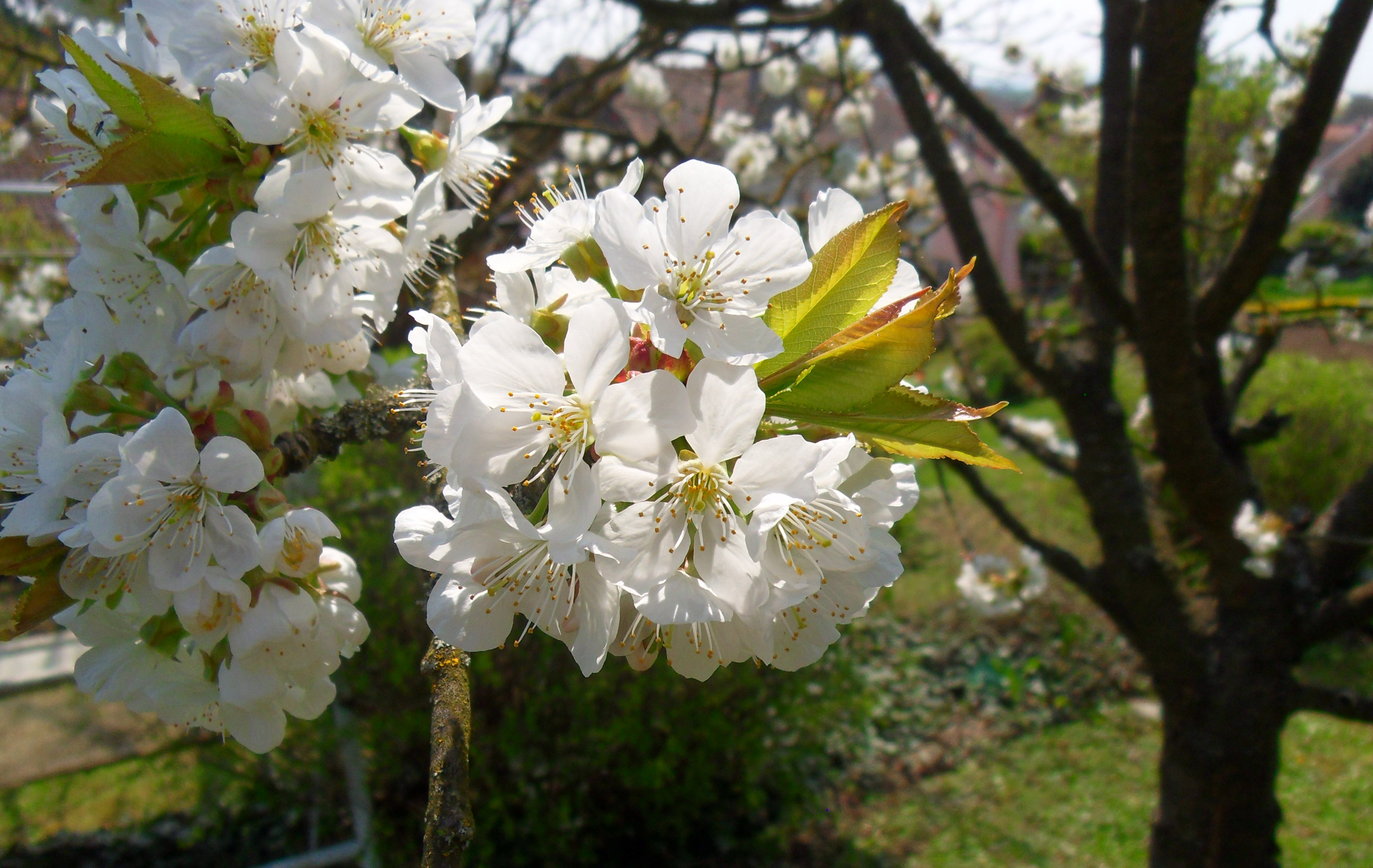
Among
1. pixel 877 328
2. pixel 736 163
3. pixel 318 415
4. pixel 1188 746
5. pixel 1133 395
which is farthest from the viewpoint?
pixel 1133 395

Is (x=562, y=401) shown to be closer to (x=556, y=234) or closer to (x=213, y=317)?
(x=556, y=234)

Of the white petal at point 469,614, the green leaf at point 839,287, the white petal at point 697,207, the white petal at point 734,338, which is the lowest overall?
the white petal at point 469,614

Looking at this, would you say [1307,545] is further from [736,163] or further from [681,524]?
[736,163]

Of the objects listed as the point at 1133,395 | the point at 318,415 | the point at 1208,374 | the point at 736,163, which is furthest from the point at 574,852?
the point at 1133,395

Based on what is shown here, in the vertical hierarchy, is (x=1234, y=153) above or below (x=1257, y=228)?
above

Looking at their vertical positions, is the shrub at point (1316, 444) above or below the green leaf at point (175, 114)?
above

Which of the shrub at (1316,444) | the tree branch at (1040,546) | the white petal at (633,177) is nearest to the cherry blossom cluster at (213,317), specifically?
the white petal at (633,177)

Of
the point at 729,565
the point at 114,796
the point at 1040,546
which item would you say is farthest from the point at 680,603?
the point at 114,796

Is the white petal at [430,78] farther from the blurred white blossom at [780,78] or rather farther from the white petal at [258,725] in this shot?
the blurred white blossom at [780,78]
